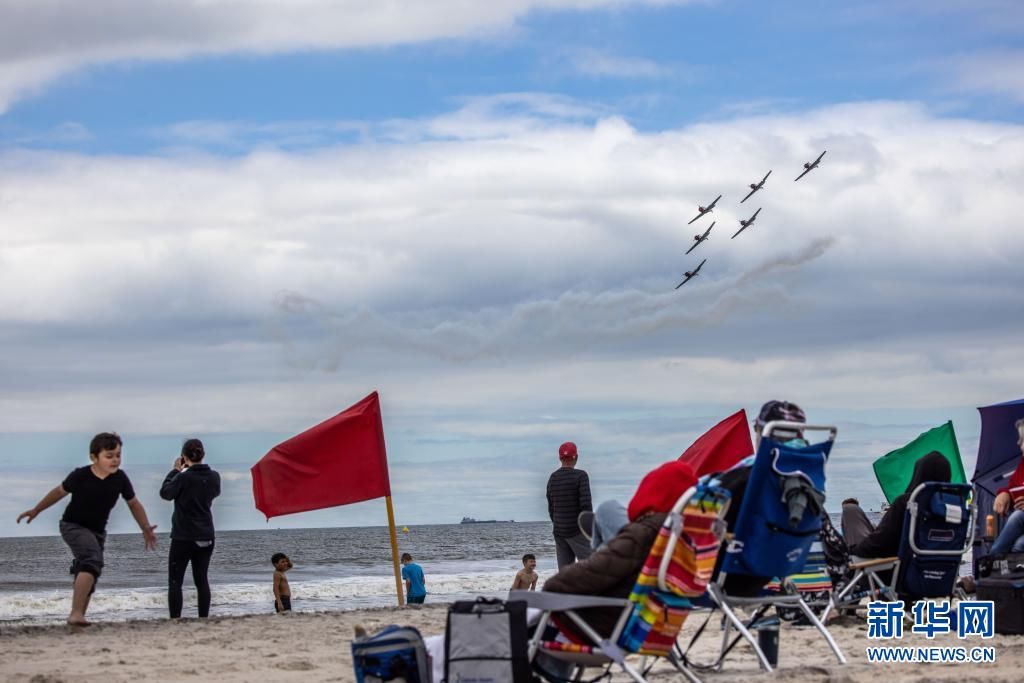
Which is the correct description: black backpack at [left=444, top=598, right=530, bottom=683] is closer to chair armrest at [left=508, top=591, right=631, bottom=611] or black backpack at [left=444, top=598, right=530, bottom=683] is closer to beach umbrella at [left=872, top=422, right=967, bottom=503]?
chair armrest at [left=508, top=591, right=631, bottom=611]

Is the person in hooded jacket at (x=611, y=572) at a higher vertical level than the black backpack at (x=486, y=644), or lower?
higher

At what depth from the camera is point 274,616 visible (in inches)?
414

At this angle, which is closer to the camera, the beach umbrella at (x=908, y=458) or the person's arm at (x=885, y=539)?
the person's arm at (x=885, y=539)

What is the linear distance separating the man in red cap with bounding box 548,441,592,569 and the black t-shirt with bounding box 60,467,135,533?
3.92 m

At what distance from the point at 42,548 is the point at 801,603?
6992 centimetres

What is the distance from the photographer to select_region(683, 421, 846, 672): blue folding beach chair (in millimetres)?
6406

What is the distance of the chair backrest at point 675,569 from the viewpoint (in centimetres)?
569

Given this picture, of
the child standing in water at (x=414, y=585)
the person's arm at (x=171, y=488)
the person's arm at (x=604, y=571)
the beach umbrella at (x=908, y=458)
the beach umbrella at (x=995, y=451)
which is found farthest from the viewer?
the child standing in water at (x=414, y=585)

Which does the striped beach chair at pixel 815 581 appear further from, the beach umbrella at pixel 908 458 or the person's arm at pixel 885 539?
the beach umbrella at pixel 908 458

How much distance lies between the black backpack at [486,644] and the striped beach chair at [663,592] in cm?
11

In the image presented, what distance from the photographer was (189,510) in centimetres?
1023

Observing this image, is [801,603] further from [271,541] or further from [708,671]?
[271,541]

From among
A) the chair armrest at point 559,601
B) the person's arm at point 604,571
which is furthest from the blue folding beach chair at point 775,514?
the chair armrest at point 559,601

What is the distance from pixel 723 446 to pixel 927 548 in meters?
3.00
